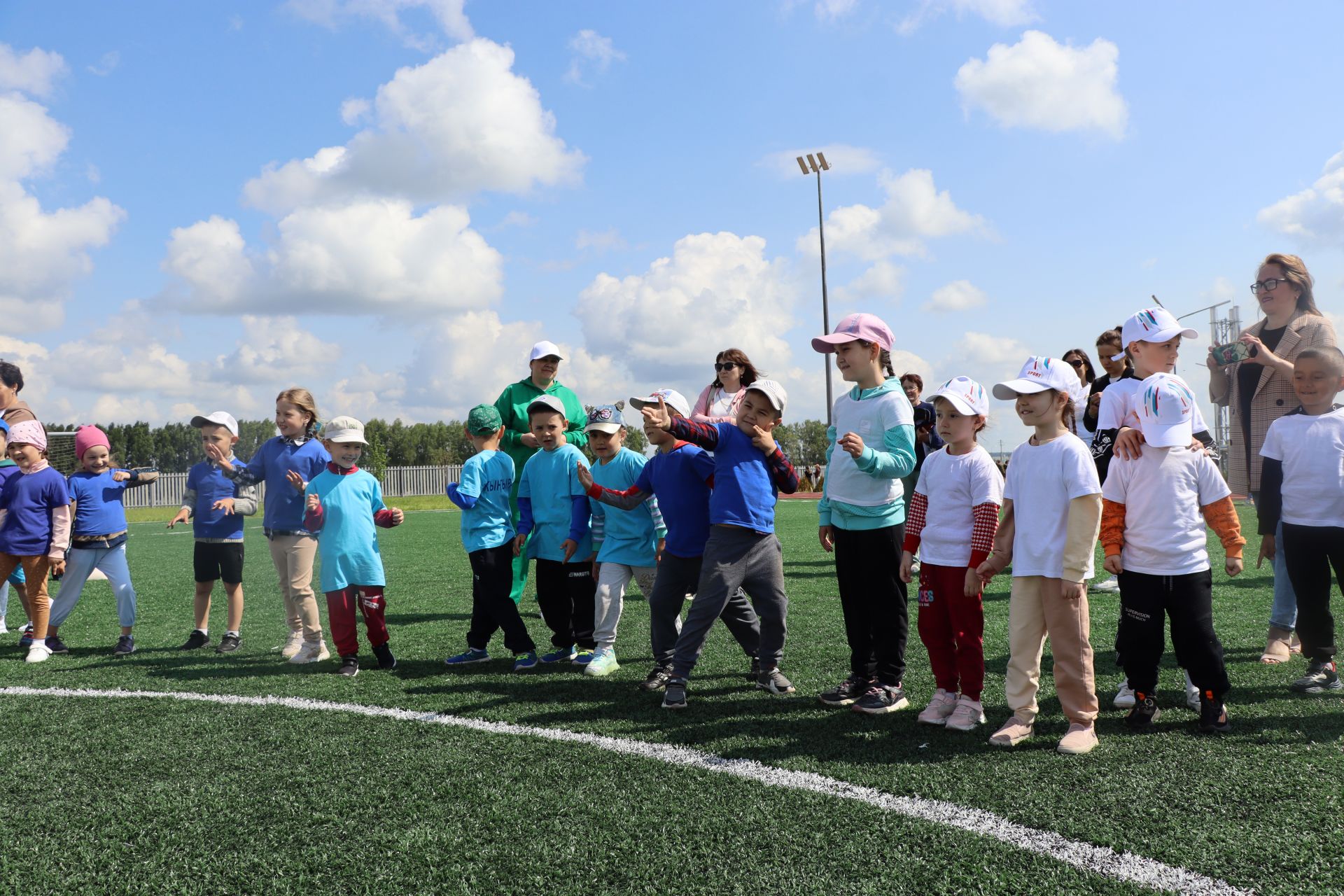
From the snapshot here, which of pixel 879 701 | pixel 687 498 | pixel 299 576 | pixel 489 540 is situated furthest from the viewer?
pixel 299 576

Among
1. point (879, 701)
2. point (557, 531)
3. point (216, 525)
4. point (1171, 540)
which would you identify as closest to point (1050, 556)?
point (1171, 540)

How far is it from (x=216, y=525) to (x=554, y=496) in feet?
9.60

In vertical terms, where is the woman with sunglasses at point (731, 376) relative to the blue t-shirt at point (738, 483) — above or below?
above

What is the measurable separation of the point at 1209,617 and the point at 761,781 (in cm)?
211

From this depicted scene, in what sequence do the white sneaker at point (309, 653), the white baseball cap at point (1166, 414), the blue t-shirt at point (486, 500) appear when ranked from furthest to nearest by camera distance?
the white sneaker at point (309, 653) → the blue t-shirt at point (486, 500) → the white baseball cap at point (1166, 414)

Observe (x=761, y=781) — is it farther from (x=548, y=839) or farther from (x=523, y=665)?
(x=523, y=665)

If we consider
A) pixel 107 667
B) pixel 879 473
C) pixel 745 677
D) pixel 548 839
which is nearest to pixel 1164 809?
pixel 879 473

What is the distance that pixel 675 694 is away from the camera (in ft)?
14.8

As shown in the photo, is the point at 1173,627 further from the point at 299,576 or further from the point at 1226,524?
the point at 299,576

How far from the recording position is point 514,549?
19.6ft

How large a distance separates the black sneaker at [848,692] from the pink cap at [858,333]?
67.1 inches

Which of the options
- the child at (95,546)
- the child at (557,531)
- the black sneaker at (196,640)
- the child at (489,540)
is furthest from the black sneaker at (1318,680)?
the child at (95,546)

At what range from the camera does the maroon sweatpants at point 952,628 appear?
4.04 m

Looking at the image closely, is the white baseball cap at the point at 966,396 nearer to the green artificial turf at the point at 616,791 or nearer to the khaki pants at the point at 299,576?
the green artificial turf at the point at 616,791
